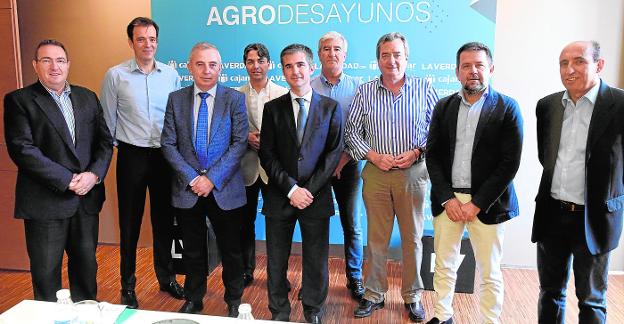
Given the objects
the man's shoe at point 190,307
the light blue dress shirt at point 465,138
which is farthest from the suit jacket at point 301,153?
the man's shoe at point 190,307

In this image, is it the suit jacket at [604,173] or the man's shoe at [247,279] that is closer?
the suit jacket at [604,173]

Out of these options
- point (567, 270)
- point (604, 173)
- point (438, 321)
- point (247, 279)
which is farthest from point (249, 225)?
point (604, 173)

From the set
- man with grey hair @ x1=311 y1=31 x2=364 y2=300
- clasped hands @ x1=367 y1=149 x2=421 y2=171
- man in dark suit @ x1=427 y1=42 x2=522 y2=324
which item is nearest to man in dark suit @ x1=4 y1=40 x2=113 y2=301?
man with grey hair @ x1=311 y1=31 x2=364 y2=300

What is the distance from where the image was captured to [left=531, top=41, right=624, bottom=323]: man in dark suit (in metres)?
2.24

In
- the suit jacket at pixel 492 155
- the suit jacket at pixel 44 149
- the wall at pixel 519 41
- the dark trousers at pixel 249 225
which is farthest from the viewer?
the wall at pixel 519 41

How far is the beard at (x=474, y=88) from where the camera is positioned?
253 centimetres

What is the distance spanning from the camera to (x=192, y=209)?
9.56ft

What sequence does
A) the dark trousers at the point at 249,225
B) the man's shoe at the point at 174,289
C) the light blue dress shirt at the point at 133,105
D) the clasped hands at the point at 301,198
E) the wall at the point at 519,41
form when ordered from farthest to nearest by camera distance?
1. the wall at the point at 519,41
2. the dark trousers at the point at 249,225
3. the man's shoe at the point at 174,289
4. the light blue dress shirt at the point at 133,105
5. the clasped hands at the point at 301,198

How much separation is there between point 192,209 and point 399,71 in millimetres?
1549

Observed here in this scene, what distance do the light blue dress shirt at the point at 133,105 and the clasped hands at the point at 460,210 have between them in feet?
6.42

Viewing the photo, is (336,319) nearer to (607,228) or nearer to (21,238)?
(607,228)

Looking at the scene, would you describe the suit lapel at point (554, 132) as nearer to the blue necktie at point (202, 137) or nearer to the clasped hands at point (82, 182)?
the blue necktie at point (202, 137)

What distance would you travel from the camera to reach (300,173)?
9.14 ft

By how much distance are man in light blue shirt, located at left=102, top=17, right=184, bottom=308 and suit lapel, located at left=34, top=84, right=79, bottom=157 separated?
526mm
